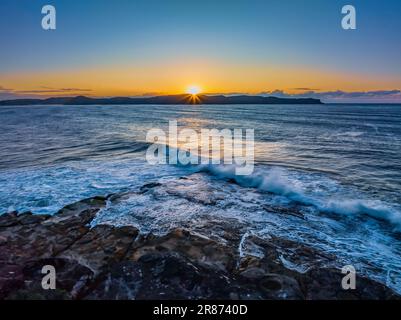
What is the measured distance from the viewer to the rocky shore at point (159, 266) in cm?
493

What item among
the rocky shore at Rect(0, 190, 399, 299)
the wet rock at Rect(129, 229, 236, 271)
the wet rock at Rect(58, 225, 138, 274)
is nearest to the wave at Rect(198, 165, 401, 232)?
the rocky shore at Rect(0, 190, 399, 299)

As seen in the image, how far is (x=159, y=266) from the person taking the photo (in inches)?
222

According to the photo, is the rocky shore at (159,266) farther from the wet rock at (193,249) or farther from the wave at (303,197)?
the wave at (303,197)

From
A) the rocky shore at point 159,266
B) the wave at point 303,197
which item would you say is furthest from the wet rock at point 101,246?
the wave at point 303,197

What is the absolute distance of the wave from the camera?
866 centimetres

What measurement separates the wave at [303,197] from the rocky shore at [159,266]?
3.45 m

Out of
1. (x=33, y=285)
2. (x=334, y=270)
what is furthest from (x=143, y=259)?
(x=334, y=270)

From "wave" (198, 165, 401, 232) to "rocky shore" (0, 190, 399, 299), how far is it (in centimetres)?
345

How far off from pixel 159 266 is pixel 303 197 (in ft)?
22.0

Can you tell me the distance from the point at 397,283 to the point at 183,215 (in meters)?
5.52

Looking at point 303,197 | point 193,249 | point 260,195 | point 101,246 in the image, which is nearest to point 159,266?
point 193,249
